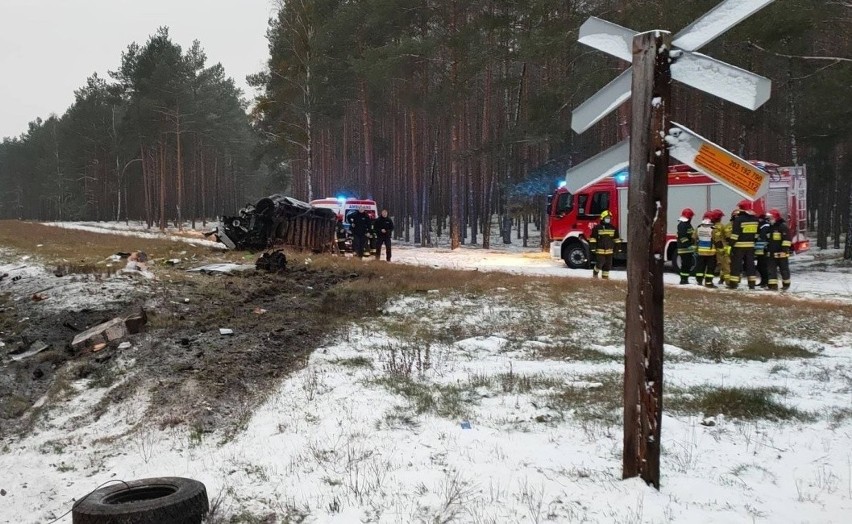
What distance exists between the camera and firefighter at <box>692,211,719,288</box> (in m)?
13.7

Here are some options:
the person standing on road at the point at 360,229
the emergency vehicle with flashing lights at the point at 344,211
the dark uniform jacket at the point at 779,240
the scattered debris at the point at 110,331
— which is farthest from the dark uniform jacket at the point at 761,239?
the scattered debris at the point at 110,331

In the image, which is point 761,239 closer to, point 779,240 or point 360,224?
point 779,240

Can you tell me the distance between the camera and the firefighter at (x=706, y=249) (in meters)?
13.7

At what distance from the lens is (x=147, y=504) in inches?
142

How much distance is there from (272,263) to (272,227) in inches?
166

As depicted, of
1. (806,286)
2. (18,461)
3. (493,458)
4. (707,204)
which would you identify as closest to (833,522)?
(493,458)

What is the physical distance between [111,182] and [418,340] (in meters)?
59.6

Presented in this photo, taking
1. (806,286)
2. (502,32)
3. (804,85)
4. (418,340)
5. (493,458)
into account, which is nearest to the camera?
(493,458)

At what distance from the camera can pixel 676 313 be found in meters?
10.2

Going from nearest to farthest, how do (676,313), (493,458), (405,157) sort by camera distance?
1. (493,458)
2. (676,313)
3. (405,157)

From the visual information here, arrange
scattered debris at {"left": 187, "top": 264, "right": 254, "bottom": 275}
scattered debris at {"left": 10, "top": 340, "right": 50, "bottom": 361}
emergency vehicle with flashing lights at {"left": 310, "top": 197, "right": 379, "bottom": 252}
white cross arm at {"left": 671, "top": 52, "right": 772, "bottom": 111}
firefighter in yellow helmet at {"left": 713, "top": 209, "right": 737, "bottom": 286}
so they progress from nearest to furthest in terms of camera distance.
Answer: white cross arm at {"left": 671, "top": 52, "right": 772, "bottom": 111}, scattered debris at {"left": 10, "top": 340, "right": 50, "bottom": 361}, scattered debris at {"left": 187, "top": 264, "right": 254, "bottom": 275}, firefighter in yellow helmet at {"left": 713, "top": 209, "right": 737, "bottom": 286}, emergency vehicle with flashing lights at {"left": 310, "top": 197, "right": 379, "bottom": 252}

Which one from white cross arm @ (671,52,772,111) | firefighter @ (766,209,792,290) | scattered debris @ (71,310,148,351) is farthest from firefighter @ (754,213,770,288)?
scattered debris @ (71,310,148,351)

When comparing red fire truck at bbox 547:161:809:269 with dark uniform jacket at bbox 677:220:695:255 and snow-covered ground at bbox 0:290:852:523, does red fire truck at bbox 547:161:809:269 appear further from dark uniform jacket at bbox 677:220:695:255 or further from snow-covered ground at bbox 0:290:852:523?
snow-covered ground at bbox 0:290:852:523

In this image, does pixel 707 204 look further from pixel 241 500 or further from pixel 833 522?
pixel 241 500
